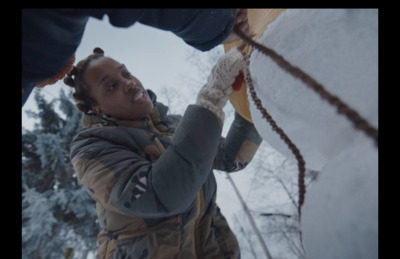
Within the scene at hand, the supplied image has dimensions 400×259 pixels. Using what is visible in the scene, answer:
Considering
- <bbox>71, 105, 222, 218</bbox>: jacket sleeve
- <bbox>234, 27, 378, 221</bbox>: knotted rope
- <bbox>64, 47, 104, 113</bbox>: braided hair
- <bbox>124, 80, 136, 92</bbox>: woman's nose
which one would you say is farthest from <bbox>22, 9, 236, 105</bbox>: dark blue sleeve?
<bbox>64, 47, 104, 113</bbox>: braided hair

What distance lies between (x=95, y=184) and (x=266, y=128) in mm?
634

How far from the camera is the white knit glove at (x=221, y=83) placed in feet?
2.39

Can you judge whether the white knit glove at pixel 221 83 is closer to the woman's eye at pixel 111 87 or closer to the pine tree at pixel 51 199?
the woman's eye at pixel 111 87

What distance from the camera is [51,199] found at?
14.7 ft

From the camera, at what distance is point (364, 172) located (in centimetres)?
35

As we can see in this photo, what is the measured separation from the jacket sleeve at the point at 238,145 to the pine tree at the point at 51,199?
464cm

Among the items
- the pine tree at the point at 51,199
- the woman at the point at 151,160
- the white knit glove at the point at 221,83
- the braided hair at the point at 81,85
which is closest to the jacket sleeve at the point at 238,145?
the woman at the point at 151,160

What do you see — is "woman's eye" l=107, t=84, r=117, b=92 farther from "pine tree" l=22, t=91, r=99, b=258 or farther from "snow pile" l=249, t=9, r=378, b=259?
"pine tree" l=22, t=91, r=99, b=258

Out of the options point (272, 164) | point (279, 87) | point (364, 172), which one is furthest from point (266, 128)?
point (272, 164)

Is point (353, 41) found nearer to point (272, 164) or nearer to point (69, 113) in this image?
point (272, 164)

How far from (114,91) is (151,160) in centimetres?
41

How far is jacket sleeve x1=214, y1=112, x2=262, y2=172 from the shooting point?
114 centimetres

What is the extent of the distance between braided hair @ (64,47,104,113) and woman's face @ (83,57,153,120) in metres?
0.03

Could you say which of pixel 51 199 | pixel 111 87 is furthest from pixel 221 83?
pixel 51 199
